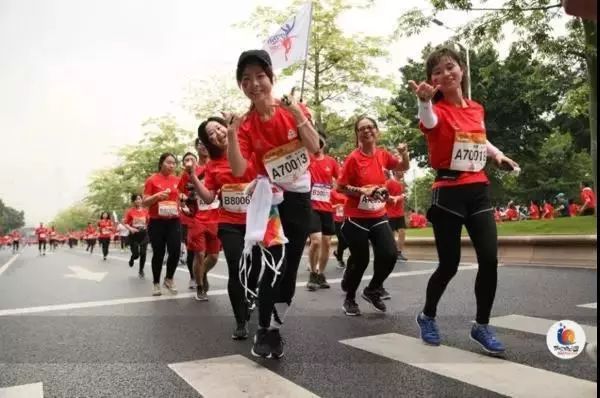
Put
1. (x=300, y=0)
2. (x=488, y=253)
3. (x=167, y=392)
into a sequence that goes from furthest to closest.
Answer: (x=300, y=0) < (x=488, y=253) < (x=167, y=392)

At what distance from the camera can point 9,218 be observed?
157 m

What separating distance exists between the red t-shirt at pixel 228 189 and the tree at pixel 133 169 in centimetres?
3704

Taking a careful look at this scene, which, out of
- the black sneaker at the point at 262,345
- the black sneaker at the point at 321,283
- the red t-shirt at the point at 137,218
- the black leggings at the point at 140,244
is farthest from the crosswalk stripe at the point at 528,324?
the red t-shirt at the point at 137,218

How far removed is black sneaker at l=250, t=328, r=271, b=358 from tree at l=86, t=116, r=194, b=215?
38.9 meters

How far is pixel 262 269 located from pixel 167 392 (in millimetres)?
1087

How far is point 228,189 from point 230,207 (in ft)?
0.61

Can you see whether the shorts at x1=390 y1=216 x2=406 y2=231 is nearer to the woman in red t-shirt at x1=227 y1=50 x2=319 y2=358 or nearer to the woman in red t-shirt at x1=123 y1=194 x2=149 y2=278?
the woman in red t-shirt at x1=123 y1=194 x2=149 y2=278

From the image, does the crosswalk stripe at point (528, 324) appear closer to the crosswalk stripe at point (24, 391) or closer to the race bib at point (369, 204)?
the race bib at point (369, 204)

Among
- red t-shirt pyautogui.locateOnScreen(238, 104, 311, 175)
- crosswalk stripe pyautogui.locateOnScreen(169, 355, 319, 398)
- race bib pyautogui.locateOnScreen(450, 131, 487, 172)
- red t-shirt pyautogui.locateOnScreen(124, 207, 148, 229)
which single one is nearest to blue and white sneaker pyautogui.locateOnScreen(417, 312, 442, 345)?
race bib pyautogui.locateOnScreen(450, 131, 487, 172)

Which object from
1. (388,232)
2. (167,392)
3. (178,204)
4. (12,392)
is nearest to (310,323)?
(388,232)

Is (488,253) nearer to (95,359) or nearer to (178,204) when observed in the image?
(95,359)

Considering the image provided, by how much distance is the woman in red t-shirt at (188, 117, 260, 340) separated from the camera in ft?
15.9

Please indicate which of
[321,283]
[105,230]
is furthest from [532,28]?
[105,230]

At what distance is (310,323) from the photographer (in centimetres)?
530
